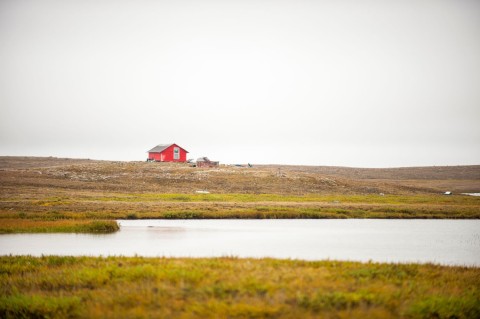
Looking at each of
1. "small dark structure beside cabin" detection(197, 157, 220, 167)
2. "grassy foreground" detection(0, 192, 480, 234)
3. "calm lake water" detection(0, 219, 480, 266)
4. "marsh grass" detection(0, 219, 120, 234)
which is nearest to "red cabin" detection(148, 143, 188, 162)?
"small dark structure beside cabin" detection(197, 157, 220, 167)

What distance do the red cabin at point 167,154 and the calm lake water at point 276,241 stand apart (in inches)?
2948

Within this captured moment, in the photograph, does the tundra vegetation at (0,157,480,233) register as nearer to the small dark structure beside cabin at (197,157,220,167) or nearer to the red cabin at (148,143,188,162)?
the small dark structure beside cabin at (197,157,220,167)

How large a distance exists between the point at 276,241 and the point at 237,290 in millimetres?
16621

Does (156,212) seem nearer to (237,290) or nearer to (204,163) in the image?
(237,290)

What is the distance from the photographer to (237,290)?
1716cm

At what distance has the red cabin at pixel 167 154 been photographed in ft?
397

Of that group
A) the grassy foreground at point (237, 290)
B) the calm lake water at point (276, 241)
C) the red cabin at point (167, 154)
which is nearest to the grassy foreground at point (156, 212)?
the calm lake water at point (276, 241)

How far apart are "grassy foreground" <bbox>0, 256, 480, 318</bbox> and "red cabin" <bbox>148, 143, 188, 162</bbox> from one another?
99359mm

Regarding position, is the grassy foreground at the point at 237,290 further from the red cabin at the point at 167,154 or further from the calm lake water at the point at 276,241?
the red cabin at the point at 167,154

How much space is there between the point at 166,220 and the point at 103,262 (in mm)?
26216

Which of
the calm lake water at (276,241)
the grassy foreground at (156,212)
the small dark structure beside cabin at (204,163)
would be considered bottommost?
the calm lake water at (276,241)

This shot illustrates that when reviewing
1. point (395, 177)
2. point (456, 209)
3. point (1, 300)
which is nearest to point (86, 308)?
point (1, 300)

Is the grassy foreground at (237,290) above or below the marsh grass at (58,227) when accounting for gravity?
above

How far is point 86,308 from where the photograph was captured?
16.2m
